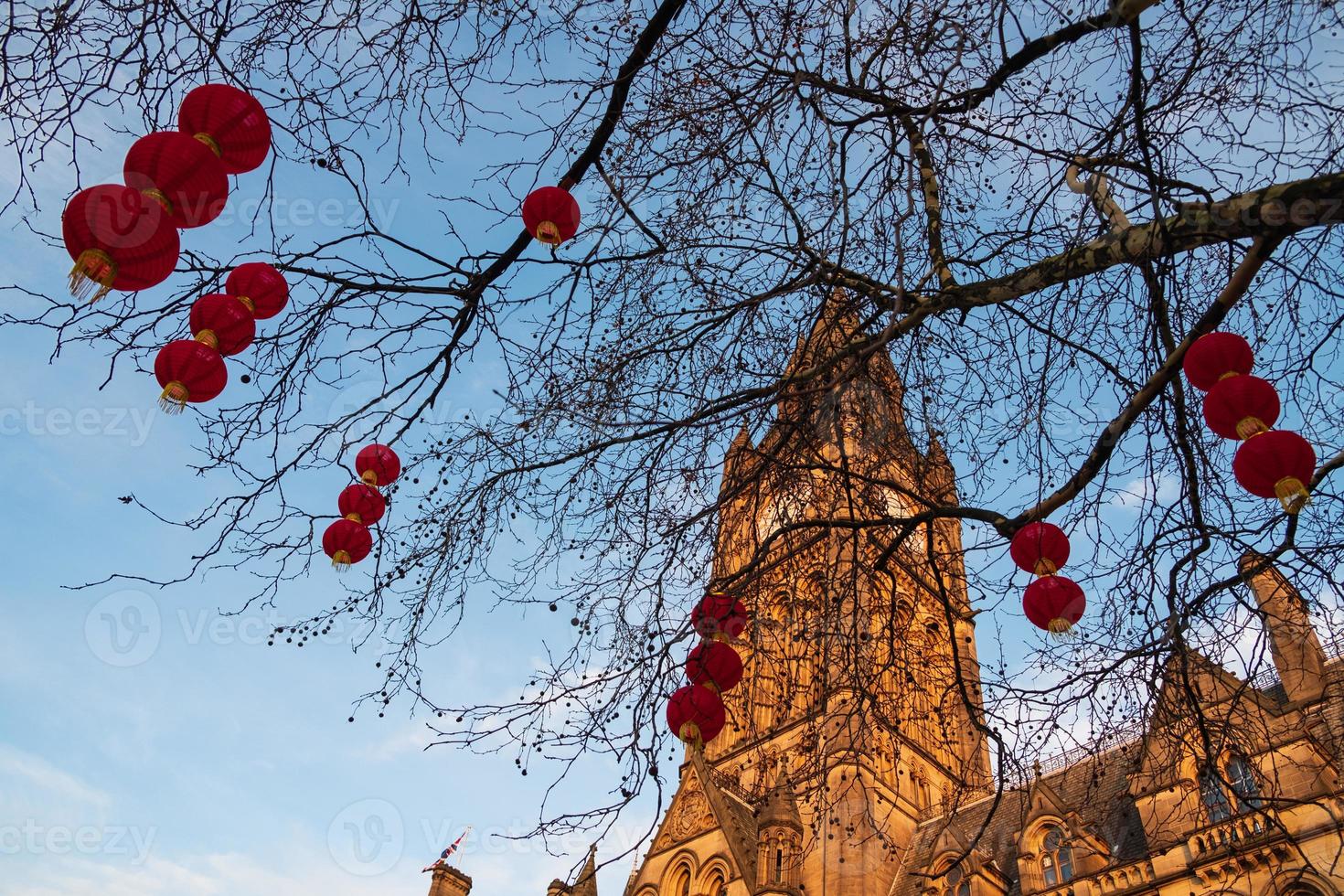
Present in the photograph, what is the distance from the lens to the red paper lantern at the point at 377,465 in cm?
669

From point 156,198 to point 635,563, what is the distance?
13.2 ft

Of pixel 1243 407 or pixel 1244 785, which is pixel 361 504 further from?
pixel 1244 785

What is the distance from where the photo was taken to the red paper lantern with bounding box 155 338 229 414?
16.3 feet

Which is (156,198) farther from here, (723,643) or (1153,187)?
(1153,187)

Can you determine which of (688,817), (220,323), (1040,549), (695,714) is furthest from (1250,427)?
(688,817)

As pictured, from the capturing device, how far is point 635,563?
7016mm

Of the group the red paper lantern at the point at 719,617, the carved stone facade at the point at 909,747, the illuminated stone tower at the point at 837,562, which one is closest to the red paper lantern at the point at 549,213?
the illuminated stone tower at the point at 837,562

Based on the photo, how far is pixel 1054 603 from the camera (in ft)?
18.7

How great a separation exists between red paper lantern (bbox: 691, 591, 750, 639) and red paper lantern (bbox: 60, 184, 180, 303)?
370 centimetres

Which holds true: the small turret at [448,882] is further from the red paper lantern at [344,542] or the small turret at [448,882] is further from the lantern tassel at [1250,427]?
A: the lantern tassel at [1250,427]

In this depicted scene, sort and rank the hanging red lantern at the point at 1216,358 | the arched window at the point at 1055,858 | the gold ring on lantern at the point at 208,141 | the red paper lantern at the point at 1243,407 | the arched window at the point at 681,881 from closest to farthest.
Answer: the gold ring on lantern at the point at 208,141
the red paper lantern at the point at 1243,407
the hanging red lantern at the point at 1216,358
the arched window at the point at 1055,858
the arched window at the point at 681,881

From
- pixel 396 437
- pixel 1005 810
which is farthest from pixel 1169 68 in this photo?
pixel 1005 810

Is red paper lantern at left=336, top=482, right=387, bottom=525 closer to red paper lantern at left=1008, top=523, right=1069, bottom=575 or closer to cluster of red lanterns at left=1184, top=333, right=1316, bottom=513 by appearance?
red paper lantern at left=1008, top=523, right=1069, bottom=575

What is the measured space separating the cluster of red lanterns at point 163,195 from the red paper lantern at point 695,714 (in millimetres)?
3752
